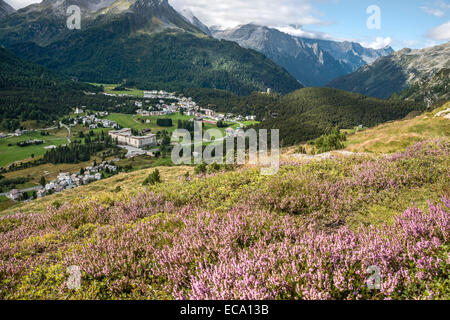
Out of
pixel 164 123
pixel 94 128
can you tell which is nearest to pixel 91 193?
pixel 94 128

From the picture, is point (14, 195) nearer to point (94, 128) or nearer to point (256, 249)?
point (94, 128)

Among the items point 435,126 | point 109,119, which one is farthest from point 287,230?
point 109,119

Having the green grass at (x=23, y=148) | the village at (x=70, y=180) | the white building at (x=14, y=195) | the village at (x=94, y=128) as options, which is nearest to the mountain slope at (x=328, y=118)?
the village at (x=94, y=128)

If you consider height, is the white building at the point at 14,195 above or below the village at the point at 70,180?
below

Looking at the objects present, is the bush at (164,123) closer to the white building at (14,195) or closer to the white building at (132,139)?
the white building at (132,139)

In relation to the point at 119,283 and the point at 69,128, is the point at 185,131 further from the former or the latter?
the point at 119,283

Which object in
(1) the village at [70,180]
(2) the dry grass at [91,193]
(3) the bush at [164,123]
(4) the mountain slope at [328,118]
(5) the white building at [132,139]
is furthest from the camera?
(3) the bush at [164,123]
